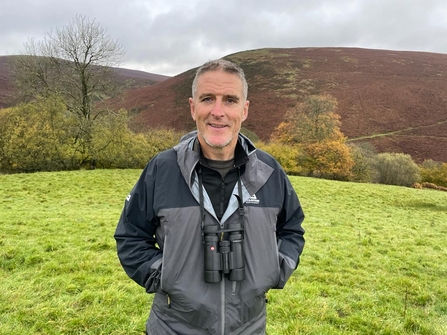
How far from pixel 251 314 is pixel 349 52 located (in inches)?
2917

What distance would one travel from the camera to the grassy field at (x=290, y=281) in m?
3.79

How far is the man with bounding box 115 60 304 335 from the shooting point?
1.81 metres

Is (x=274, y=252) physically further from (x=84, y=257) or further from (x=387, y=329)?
(x=84, y=257)

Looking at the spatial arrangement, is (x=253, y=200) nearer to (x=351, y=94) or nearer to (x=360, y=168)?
(x=360, y=168)

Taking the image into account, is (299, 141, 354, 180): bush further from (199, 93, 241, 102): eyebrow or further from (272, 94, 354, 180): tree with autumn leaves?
(199, 93, 241, 102): eyebrow

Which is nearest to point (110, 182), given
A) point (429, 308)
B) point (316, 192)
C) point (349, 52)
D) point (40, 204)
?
point (40, 204)

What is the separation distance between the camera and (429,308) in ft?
15.4

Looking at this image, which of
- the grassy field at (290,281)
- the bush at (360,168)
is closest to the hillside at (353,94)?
the bush at (360,168)

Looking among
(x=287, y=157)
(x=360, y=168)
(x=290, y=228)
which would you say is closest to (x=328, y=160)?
(x=287, y=157)

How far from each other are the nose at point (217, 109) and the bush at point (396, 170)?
35.0 m

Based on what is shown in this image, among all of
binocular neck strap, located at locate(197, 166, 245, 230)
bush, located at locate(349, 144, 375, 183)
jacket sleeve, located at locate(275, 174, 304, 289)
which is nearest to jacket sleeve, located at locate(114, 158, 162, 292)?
binocular neck strap, located at locate(197, 166, 245, 230)

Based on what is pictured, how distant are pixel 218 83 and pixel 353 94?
2076 inches

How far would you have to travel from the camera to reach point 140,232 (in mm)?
1996

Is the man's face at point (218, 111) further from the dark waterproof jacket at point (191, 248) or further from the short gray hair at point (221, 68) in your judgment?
the dark waterproof jacket at point (191, 248)
